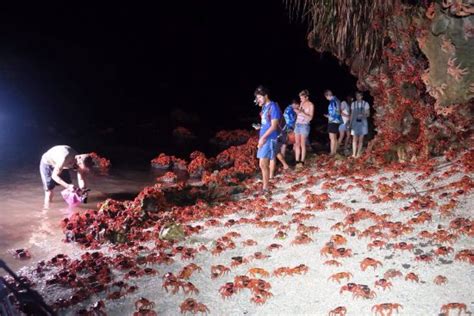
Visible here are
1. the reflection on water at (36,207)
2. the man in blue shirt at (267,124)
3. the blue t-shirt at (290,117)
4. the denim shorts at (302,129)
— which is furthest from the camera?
the blue t-shirt at (290,117)

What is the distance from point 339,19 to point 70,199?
774 centimetres

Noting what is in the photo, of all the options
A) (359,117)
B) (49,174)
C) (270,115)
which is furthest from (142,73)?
(270,115)

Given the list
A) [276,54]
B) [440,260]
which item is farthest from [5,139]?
[276,54]

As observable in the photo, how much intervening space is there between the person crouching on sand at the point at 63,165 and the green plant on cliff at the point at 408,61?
20.1ft

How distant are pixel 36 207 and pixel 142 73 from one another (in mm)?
34369

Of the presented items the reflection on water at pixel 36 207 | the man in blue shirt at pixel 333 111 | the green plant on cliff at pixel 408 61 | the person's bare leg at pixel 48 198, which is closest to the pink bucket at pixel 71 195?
the reflection on water at pixel 36 207

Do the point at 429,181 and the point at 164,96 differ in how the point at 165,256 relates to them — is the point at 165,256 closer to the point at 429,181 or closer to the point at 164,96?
the point at 429,181

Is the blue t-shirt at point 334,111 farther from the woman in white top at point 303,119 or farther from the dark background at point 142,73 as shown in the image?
the dark background at point 142,73

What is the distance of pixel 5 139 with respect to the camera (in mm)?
22109

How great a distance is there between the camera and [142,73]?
145 feet

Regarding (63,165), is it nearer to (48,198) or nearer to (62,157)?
(62,157)

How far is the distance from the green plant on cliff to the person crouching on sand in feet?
20.1

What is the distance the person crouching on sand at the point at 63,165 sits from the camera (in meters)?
9.96

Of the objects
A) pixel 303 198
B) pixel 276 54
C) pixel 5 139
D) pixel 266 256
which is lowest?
pixel 266 256
